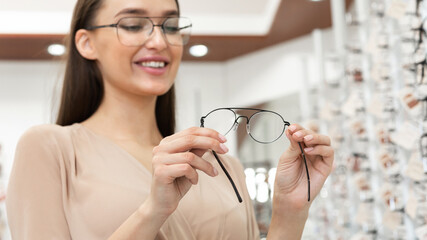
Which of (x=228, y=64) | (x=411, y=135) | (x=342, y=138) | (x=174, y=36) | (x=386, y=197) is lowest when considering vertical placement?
(x=228, y=64)

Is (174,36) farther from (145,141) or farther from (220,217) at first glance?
(220,217)

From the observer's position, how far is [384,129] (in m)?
2.05

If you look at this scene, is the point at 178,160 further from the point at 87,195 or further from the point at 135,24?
the point at 135,24

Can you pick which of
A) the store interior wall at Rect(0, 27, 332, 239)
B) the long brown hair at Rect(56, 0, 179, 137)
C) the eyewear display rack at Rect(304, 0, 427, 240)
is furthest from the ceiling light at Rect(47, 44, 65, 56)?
the long brown hair at Rect(56, 0, 179, 137)

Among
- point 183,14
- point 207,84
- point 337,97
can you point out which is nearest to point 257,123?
point 337,97

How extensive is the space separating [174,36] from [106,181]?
34 cm

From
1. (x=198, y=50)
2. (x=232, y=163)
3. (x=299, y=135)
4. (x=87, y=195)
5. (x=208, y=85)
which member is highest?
(x=299, y=135)

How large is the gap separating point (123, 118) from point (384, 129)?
41.3 inches

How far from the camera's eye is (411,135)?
1.64 metres

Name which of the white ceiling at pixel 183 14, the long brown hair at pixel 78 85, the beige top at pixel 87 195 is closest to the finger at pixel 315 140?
the beige top at pixel 87 195

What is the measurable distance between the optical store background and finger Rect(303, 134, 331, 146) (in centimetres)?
22

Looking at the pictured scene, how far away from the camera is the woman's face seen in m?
1.25

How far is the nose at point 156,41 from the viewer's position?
1249 millimetres

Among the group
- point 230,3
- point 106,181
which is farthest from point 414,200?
point 230,3
